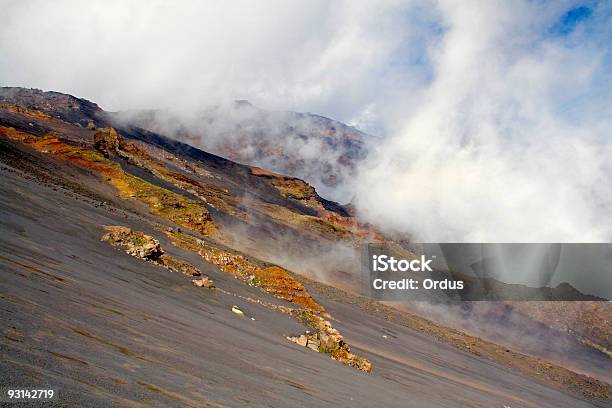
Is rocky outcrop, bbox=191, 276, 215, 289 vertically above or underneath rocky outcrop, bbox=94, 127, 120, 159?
underneath

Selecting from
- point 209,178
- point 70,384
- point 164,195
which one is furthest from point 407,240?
point 70,384

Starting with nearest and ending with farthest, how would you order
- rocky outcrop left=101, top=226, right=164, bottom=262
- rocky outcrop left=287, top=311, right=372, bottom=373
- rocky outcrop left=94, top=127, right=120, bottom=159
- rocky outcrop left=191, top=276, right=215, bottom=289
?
rocky outcrop left=287, top=311, right=372, bottom=373 → rocky outcrop left=191, top=276, right=215, bottom=289 → rocky outcrop left=101, top=226, right=164, bottom=262 → rocky outcrop left=94, top=127, right=120, bottom=159

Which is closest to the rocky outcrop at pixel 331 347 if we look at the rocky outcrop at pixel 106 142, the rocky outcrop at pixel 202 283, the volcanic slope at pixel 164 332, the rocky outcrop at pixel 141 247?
the volcanic slope at pixel 164 332

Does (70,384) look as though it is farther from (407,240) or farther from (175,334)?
(407,240)

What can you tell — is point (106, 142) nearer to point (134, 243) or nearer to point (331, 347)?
point (134, 243)

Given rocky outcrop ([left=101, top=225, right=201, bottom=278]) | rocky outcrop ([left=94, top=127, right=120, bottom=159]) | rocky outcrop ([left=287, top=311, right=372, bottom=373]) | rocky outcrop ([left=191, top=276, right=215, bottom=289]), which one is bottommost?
rocky outcrop ([left=287, top=311, right=372, bottom=373])

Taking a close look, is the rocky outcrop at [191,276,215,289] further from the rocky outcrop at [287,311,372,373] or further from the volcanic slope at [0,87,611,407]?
the rocky outcrop at [287,311,372,373]

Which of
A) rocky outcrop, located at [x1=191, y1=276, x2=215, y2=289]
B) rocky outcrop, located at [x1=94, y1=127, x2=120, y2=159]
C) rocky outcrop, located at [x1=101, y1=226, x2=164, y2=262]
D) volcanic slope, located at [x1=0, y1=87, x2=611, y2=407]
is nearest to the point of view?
volcanic slope, located at [x1=0, y1=87, x2=611, y2=407]
